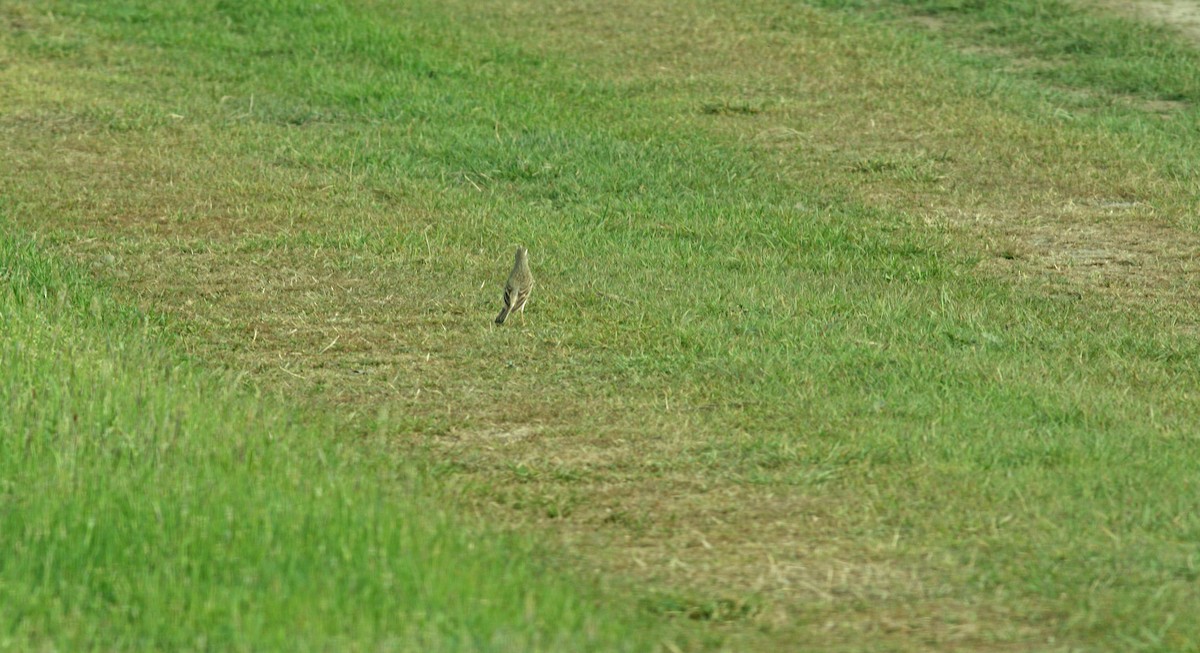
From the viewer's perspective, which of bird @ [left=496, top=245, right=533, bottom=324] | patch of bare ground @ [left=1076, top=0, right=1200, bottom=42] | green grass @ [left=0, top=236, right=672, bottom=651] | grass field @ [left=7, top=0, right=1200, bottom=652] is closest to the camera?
green grass @ [left=0, top=236, right=672, bottom=651]

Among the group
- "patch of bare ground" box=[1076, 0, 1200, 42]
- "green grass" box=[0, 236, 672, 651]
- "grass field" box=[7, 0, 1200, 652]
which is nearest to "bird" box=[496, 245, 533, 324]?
"grass field" box=[7, 0, 1200, 652]

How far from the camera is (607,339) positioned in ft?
23.6

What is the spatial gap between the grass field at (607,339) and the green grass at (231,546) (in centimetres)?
2

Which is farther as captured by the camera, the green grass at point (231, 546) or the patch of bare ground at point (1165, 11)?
the patch of bare ground at point (1165, 11)

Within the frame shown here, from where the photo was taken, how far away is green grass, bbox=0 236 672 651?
4227 mm

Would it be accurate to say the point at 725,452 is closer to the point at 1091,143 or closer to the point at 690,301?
the point at 690,301

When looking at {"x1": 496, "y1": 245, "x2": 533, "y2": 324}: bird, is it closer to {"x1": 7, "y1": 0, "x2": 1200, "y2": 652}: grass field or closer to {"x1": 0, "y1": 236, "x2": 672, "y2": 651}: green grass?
{"x1": 7, "y1": 0, "x2": 1200, "y2": 652}: grass field

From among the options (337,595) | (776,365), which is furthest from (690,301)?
(337,595)

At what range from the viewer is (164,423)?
5367mm

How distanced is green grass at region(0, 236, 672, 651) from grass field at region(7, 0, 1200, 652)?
0.02 metres

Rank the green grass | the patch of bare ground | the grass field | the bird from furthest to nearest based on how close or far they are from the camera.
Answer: the patch of bare ground, the bird, the grass field, the green grass

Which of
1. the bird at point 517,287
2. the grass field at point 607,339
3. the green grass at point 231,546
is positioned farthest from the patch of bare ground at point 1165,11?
the green grass at point 231,546

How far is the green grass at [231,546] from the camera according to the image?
4.23 m

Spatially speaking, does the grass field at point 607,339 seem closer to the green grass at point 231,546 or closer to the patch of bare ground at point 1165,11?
the green grass at point 231,546
